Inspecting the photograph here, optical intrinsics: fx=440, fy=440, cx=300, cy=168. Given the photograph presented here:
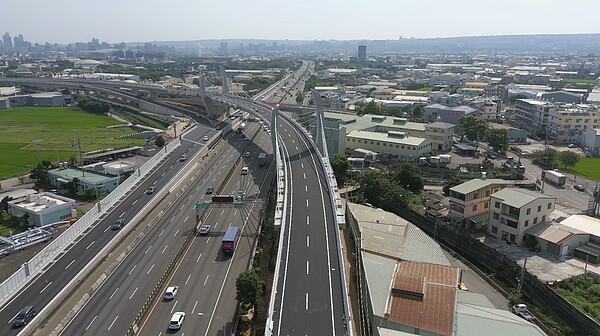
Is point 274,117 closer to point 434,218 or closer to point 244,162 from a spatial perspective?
point 244,162

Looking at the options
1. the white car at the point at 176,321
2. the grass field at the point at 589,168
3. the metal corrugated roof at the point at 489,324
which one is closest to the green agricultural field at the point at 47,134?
the white car at the point at 176,321

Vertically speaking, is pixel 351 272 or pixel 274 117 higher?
pixel 274 117

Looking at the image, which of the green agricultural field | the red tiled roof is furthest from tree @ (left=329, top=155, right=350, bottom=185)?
the green agricultural field

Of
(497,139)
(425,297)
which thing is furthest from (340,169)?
(497,139)

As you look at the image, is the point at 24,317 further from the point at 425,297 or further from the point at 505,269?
the point at 505,269

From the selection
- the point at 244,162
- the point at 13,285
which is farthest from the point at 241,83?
Result: the point at 13,285

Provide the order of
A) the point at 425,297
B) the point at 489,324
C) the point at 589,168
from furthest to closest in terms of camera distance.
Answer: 1. the point at 589,168
2. the point at 425,297
3. the point at 489,324

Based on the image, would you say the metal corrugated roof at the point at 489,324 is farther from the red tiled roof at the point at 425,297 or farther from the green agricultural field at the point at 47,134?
the green agricultural field at the point at 47,134
